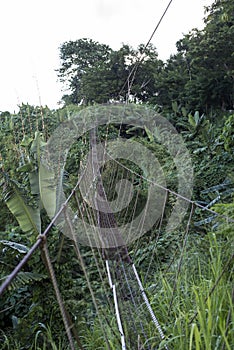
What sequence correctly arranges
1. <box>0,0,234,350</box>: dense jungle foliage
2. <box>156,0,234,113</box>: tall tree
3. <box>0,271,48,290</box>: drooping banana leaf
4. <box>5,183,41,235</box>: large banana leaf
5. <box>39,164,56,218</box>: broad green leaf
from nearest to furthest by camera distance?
1. <box>0,0,234,350</box>: dense jungle foliage
2. <box>0,271,48,290</box>: drooping banana leaf
3. <box>5,183,41,235</box>: large banana leaf
4. <box>39,164,56,218</box>: broad green leaf
5. <box>156,0,234,113</box>: tall tree

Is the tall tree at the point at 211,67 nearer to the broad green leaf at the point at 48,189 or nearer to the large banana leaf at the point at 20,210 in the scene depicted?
the broad green leaf at the point at 48,189

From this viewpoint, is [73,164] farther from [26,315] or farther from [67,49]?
[67,49]

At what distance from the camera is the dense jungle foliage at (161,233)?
109 cm

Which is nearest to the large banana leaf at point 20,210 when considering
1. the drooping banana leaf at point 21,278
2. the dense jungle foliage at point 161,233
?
the dense jungle foliage at point 161,233

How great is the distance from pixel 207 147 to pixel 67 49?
9.75 m

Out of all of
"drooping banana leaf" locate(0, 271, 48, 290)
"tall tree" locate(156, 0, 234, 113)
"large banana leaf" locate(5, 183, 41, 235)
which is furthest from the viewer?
"tall tree" locate(156, 0, 234, 113)

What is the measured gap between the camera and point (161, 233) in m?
2.59

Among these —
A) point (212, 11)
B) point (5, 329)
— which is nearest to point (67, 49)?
point (212, 11)

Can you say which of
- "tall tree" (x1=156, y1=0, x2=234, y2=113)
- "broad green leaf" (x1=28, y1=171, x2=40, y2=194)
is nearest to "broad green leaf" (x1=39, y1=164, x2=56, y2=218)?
"broad green leaf" (x1=28, y1=171, x2=40, y2=194)

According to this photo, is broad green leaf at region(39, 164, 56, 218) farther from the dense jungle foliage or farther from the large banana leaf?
the large banana leaf

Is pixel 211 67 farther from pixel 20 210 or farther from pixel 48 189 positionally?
pixel 20 210

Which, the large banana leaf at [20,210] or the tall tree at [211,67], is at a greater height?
the tall tree at [211,67]

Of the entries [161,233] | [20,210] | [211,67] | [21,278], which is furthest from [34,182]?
[211,67]

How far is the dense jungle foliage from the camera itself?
42.8 inches
